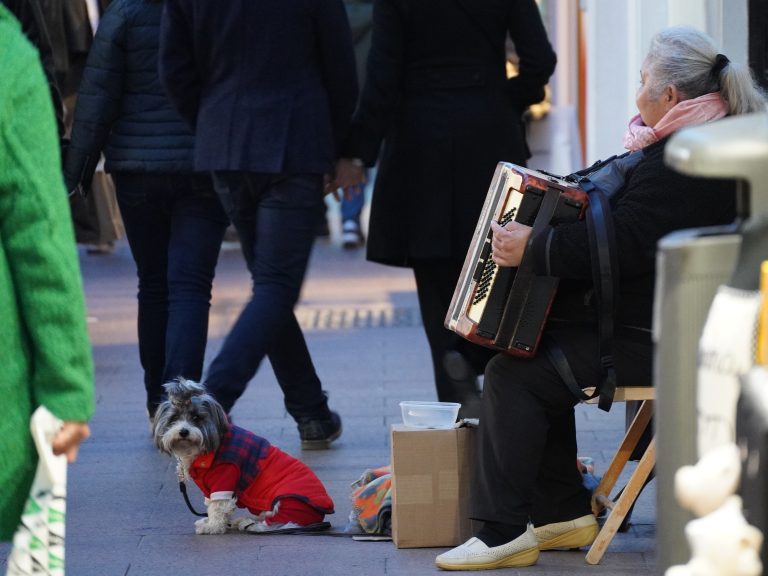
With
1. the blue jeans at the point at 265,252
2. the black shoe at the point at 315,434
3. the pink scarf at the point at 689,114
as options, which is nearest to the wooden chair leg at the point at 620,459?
the pink scarf at the point at 689,114

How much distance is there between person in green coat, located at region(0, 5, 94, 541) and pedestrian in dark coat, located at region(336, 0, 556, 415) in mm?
3136

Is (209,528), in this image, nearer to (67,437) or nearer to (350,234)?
(67,437)

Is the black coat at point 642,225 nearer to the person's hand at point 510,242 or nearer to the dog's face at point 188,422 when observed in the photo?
the person's hand at point 510,242

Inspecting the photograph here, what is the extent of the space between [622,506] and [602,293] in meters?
0.69

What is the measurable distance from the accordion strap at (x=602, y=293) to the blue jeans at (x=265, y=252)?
1434mm

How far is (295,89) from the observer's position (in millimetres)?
5703

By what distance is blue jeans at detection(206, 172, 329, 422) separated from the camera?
5434 millimetres

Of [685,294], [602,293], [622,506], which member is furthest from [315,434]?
[685,294]

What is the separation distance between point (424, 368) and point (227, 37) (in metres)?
3.04

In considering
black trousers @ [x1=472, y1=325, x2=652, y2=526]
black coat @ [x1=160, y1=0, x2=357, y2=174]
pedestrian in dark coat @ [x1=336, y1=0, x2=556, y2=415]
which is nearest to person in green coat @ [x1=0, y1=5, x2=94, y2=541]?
black trousers @ [x1=472, y1=325, x2=652, y2=526]

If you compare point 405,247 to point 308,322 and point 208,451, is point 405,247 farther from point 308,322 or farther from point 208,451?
point 308,322

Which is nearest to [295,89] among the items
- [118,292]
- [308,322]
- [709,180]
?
[709,180]

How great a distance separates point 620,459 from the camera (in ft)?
15.9

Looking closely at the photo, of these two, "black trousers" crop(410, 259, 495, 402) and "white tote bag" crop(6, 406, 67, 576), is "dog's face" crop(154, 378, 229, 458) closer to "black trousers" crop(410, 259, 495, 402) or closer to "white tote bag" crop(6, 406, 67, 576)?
"black trousers" crop(410, 259, 495, 402)
